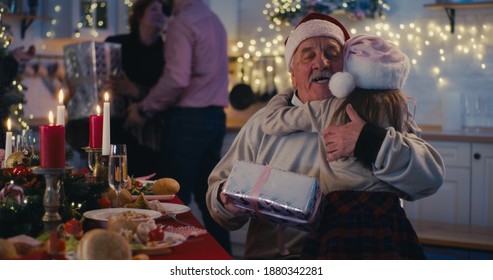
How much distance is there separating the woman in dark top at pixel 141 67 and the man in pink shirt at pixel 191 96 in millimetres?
157

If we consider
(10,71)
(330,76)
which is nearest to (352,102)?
(330,76)

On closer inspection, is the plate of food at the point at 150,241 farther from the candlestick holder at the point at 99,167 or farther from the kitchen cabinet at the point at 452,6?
the kitchen cabinet at the point at 452,6

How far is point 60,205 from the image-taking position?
5.65 ft

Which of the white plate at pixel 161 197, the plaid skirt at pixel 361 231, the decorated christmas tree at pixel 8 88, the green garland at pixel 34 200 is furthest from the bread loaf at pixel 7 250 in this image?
the decorated christmas tree at pixel 8 88

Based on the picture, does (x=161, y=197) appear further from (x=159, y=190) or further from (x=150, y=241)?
(x=150, y=241)

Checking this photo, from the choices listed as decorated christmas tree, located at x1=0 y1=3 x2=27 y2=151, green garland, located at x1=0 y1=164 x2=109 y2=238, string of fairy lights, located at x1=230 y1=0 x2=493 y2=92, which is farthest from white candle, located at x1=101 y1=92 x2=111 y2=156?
string of fairy lights, located at x1=230 y1=0 x2=493 y2=92

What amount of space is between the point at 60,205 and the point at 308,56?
2.74 feet

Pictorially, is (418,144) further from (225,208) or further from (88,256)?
(88,256)

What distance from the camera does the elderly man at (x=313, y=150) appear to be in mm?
1924

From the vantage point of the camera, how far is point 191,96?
13.3 ft

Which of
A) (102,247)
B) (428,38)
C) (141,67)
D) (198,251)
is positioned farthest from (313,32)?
(428,38)

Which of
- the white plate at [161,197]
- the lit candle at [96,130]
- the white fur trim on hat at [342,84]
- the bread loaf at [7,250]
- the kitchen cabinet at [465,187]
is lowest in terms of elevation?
the kitchen cabinet at [465,187]

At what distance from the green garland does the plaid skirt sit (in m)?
0.54

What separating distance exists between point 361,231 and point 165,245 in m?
0.54
